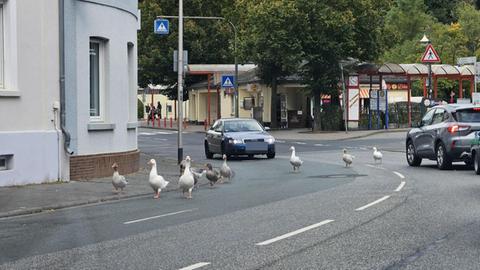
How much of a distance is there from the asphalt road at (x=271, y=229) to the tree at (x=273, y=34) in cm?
2565

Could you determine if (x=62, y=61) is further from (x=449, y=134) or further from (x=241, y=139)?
(x=449, y=134)

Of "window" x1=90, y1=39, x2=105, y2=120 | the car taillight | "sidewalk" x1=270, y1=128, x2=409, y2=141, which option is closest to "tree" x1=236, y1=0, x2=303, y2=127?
"sidewalk" x1=270, y1=128, x2=409, y2=141

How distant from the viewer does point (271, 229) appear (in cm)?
1023

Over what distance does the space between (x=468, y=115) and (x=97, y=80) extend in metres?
9.73

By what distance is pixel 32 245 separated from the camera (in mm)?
9367

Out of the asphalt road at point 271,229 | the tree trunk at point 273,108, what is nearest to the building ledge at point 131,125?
the asphalt road at point 271,229

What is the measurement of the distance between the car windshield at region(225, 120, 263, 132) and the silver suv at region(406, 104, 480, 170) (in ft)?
23.8

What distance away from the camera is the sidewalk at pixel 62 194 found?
1316 cm

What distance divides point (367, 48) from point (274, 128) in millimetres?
9305

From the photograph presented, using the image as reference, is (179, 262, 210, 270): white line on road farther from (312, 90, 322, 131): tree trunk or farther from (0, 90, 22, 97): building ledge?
(312, 90, 322, 131): tree trunk

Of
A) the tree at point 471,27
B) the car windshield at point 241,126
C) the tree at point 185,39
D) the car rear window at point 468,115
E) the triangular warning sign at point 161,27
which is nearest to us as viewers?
the car rear window at point 468,115

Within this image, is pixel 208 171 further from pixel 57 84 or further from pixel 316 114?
pixel 316 114

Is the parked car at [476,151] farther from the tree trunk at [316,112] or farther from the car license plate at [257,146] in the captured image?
the tree trunk at [316,112]

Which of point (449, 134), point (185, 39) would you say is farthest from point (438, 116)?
point (185, 39)
